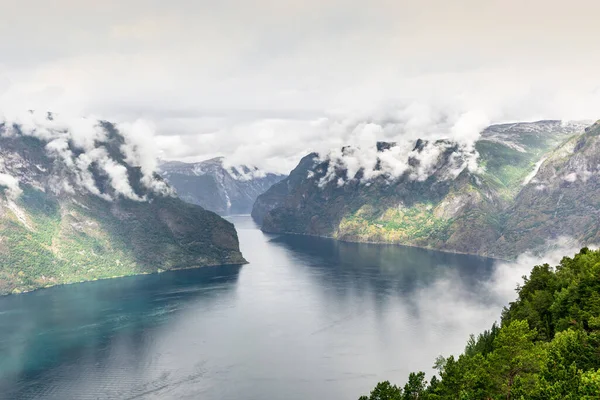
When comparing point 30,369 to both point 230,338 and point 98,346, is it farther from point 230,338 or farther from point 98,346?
point 230,338

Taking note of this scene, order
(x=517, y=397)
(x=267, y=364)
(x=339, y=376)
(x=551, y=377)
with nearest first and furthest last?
(x=551, y=377) < (x=517, y=397) < (x=339, y=376) < (x=267, y=364)

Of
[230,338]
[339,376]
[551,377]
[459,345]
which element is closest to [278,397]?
[339,376]

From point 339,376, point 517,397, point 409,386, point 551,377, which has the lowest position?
point 339,376

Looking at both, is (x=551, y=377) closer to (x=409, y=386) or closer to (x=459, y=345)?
(x=409, y=386)

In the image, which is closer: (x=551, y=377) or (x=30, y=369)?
(x=551, y=377)

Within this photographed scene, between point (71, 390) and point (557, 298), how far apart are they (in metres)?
143

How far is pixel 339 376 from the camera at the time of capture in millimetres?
155500

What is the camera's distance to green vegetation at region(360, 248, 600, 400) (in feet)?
163

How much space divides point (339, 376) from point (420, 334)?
5640 centimetres

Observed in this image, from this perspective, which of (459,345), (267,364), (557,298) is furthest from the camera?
(459,345)

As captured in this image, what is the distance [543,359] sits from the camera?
63188 millimetres

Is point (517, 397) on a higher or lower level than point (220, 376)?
higher

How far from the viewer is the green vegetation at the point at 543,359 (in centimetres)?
4957

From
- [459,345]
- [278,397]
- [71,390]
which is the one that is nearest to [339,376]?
[278,397]
